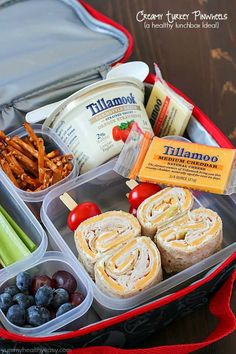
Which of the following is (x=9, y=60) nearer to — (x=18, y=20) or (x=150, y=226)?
(x=18, y=20)

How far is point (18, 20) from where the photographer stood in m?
1.09

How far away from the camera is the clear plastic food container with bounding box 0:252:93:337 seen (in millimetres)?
764

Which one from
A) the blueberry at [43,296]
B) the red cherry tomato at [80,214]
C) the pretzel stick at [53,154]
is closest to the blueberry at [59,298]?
the blueberry at [43,296]

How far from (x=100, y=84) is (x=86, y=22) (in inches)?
7.7

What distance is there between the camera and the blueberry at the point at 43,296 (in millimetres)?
787

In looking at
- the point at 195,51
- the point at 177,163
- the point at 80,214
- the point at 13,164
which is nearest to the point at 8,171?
the point at 13,164

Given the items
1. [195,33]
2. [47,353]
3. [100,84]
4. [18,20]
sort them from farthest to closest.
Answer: [195,33], [18,20], [100,84], [47,353]

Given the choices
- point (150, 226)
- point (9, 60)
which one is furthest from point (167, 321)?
point (9, 60)

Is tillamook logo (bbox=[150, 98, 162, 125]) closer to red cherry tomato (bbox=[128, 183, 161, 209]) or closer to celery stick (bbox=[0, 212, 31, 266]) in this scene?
red cherry tomato (bbox=[128, 183, 161, 209])

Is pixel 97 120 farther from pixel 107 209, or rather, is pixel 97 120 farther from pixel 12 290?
pixel 12 290

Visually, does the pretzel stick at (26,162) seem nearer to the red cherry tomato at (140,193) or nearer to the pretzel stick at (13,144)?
the pretzel stick at (13,144)

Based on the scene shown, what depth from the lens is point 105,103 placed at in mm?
967

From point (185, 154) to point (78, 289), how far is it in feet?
0.77

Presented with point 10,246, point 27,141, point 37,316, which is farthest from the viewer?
point 27,141
